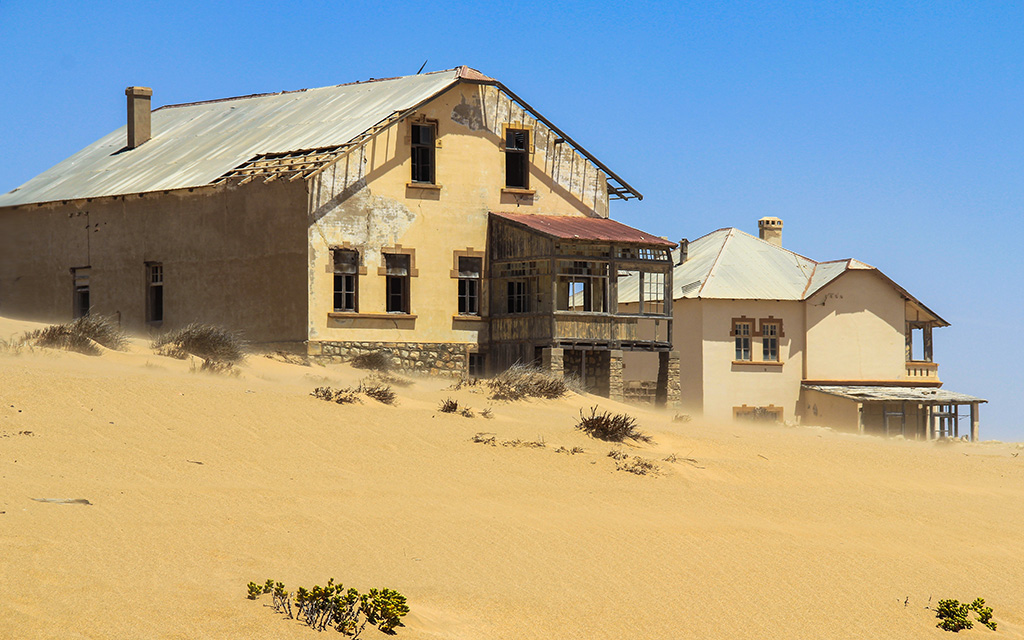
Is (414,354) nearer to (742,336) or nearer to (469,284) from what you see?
(469,284)

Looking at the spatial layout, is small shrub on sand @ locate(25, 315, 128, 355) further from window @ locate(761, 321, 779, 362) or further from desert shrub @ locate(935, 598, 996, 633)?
window @ locate(761, 321, 779, 362)

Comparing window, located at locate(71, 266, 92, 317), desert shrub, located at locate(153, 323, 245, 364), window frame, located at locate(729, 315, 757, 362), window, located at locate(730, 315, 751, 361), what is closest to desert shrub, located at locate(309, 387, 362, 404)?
desert shrub, located at locate(153, 323, 245, 364)

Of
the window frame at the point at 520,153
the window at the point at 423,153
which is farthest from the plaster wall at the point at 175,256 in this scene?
the window frame at the point at 520,153

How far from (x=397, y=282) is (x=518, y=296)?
293 centimetres

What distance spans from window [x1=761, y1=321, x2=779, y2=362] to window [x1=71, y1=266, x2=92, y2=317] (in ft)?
61.4

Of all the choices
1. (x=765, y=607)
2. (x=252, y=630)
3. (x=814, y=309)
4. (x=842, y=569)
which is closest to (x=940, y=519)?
(x=842, y=569)

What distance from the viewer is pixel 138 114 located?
37.3 meters

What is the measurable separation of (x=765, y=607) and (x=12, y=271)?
2788 cm

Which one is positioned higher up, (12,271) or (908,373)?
(12,271)

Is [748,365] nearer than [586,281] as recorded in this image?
No

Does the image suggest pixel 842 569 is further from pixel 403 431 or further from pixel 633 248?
pixel 633 248

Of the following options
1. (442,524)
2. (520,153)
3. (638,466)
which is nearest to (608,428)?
(638,466)

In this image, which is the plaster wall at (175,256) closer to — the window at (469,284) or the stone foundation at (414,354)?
the stone foundation at (414,354)

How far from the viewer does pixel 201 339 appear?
74.9 ft
